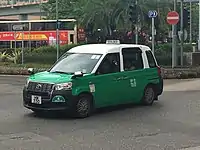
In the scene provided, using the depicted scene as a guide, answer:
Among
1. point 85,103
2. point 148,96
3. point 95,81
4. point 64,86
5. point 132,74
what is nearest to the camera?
point 64,86

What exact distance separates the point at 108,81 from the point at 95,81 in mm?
470

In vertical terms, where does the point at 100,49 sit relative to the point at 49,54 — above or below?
above

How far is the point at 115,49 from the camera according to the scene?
12367mm

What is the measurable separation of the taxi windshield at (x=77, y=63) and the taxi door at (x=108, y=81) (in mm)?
223

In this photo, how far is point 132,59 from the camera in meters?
12.8

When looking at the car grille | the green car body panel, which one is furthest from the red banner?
the car grille

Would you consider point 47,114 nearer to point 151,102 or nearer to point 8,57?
point 151,102

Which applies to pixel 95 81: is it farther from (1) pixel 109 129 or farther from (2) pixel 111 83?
(1) pixel 109 129

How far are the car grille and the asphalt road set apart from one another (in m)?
0.66

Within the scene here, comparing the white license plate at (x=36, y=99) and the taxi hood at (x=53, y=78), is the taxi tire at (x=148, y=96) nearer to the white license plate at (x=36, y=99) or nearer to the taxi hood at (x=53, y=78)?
the taxi hood at (x=53, y=78)

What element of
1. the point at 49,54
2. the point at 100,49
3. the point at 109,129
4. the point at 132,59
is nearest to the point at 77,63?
the point at 100,49

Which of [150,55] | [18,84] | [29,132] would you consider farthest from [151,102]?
[18,84]

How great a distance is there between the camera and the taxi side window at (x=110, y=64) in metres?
11.8

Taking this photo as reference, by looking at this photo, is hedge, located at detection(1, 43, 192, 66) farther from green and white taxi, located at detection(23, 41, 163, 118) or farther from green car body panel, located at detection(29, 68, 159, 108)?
green car body panel, located at detection(29, 68, 159, 108)
